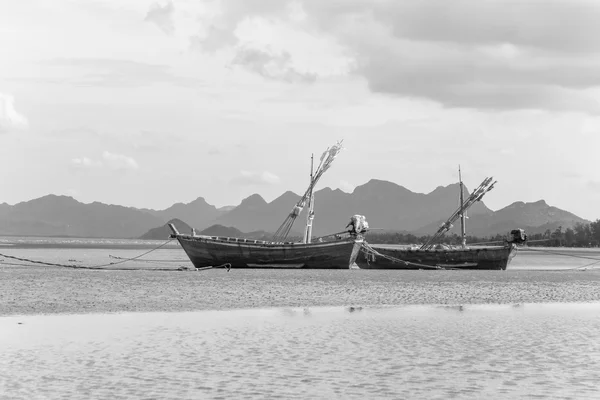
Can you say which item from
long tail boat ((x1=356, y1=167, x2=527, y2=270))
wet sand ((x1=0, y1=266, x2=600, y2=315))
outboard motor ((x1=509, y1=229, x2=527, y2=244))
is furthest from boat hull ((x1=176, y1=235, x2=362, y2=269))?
outboard motor ((x1=509, y1=229, x2=527, y2=244))

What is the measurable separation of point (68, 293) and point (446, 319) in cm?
1642

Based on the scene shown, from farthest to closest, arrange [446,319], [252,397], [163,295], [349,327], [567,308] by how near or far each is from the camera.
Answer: [163,295] → [567,308] → [446,319] → [349,327] → [252,397]

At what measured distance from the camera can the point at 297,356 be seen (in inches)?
715

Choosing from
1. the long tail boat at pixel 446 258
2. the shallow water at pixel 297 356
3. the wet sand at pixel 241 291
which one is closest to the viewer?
the shallow water at pixel 297 356

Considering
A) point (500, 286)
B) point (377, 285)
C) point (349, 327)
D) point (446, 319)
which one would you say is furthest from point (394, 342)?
point (500, 286)

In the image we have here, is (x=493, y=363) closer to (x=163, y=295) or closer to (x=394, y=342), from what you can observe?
(x=394, y=342)

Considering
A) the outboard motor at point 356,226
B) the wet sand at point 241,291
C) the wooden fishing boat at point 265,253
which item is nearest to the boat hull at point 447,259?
the outboard motor at point 356,226

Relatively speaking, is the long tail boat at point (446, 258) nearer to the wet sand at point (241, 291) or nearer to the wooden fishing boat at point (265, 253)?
the wooden fishing boat at point (265, 253)

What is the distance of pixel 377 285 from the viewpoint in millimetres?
43562

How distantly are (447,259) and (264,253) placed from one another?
17225mm

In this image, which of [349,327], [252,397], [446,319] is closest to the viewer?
[252,397]

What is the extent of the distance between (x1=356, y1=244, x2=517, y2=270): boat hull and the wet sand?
51.5 feet

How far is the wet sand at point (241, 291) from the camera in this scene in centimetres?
2972

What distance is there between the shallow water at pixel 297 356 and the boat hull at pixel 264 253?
107 feet
